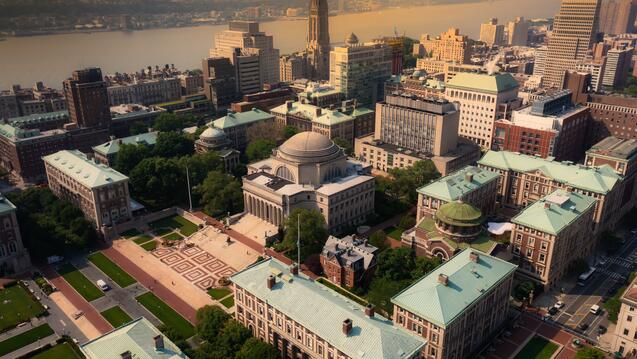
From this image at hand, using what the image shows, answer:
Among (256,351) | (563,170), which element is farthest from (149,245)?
(563,170)

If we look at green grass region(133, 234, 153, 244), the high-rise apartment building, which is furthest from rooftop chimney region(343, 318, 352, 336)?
the high-rise apartment building

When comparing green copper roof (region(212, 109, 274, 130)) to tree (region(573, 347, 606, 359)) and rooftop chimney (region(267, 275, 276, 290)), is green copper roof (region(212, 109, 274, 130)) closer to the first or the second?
rooftop chimney (region(267, 275, 276, 290))

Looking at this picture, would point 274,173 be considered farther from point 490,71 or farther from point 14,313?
point 490,71

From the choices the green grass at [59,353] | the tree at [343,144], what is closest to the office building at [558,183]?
the tree at [343,144]

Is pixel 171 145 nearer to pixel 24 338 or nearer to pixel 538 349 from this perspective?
pixel 24 338

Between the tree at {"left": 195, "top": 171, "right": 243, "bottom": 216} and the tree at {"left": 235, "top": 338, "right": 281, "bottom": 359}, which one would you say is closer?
the tree at {"left": 235, "top": 338, "right": 281, "bottom": 359}

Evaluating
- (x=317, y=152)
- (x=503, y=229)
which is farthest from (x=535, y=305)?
(x=317, y=152)
